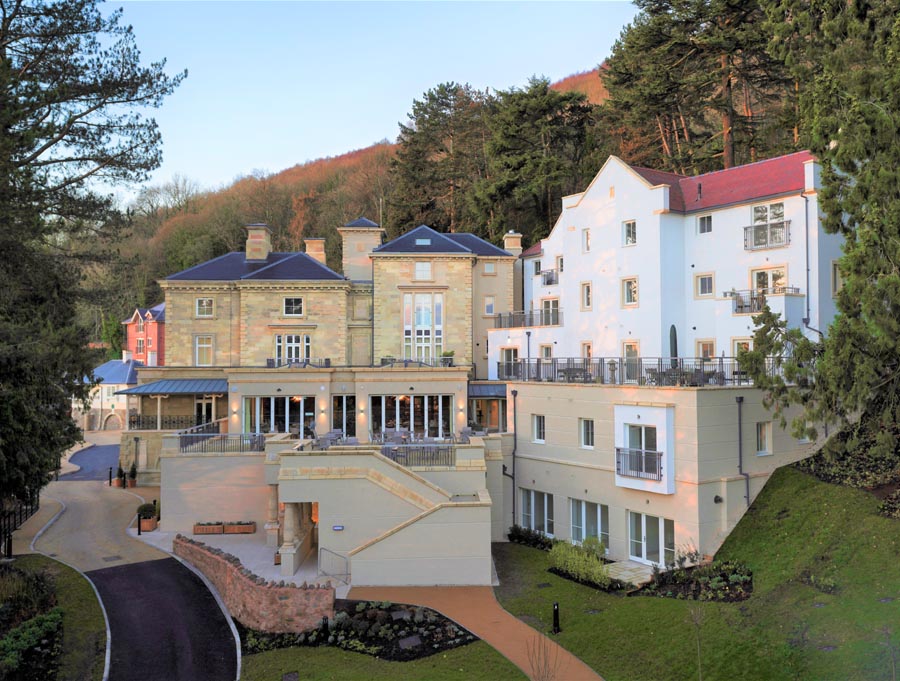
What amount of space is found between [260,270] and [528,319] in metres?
14.8

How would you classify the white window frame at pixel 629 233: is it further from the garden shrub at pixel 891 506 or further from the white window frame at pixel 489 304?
the garden shrub at pixel 891 506

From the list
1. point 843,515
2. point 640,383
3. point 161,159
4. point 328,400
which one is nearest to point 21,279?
point 161,159

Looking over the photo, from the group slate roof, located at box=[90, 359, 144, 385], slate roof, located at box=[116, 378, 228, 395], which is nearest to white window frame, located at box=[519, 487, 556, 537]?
slate roof, located at box=[116, 378, 228, 395]

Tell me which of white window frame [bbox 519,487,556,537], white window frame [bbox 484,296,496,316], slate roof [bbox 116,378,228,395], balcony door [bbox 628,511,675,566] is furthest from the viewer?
white window frame [bbox 484,296,496,316]

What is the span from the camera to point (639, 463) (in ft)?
69.5

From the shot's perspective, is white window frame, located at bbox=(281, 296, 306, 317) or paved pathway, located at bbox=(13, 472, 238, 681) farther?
white window frame, located at bbox=(281, 296, 306, 317)

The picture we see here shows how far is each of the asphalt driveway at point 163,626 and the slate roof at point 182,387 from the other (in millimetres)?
13912

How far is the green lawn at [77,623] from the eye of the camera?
15148mm

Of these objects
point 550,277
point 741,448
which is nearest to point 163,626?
point 741,448

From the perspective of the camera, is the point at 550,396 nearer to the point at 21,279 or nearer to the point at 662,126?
the point at 21,279

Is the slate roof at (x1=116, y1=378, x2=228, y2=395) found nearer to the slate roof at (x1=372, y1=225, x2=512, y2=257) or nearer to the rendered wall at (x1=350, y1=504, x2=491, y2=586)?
the slate roof at (x1=372, y1=225, x2=512, y2=257)

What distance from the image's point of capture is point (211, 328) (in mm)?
37031

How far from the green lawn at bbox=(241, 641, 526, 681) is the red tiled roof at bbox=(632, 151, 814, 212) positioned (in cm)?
1932

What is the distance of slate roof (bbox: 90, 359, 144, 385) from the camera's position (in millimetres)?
53959
